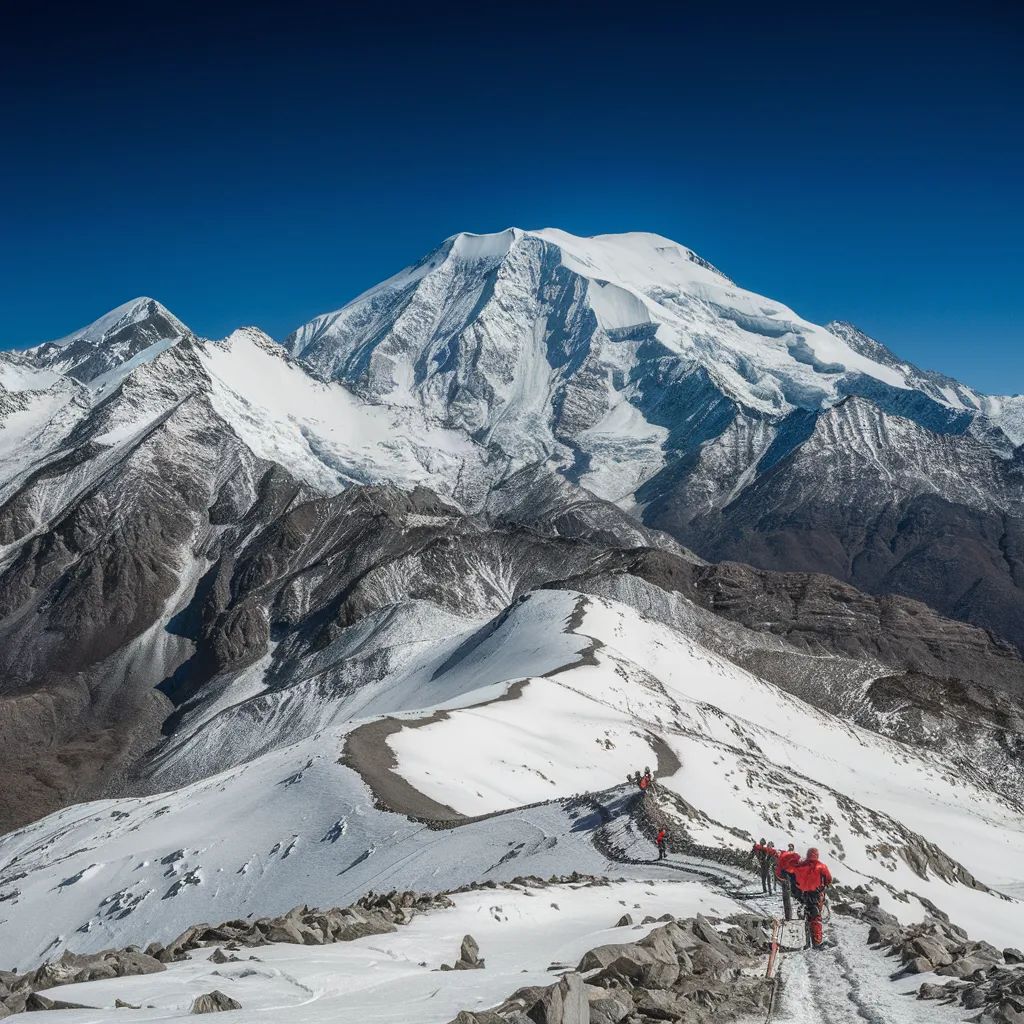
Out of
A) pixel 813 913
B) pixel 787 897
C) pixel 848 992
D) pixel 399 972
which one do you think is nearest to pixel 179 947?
pixel 399 972

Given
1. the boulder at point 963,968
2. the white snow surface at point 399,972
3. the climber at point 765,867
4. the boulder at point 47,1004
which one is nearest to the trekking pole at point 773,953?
the white snow surface at point 399,972

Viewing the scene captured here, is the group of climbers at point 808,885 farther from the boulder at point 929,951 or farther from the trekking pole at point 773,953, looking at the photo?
the boulder at point 929,951

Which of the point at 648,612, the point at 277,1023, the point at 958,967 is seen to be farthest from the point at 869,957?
the point at 648,612

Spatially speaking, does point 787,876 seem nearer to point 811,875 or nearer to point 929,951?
point 811,875

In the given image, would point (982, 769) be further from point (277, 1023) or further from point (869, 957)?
point (277, 1023)

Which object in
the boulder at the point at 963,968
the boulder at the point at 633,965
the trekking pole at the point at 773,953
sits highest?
the boulder at the point at 963,968
